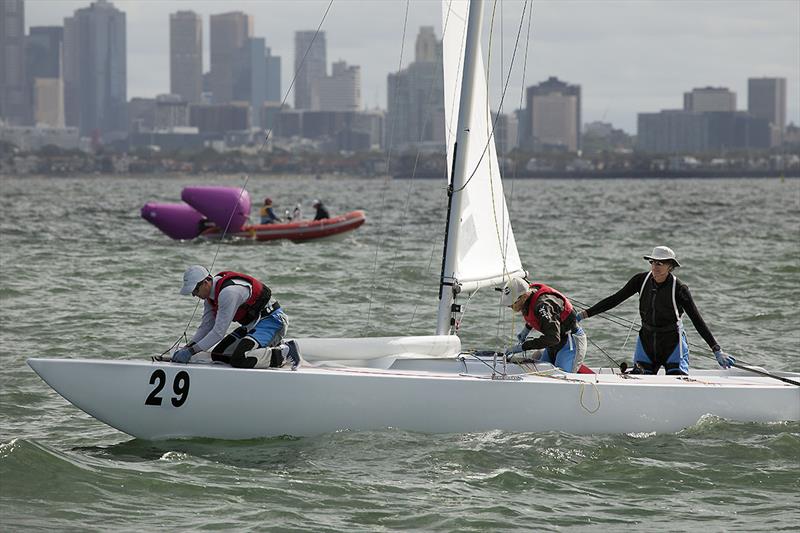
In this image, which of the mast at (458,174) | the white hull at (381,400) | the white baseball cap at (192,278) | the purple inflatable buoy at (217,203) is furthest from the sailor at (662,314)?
the purple inflatable buoy at (217,203)

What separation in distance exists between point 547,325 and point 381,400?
132cm

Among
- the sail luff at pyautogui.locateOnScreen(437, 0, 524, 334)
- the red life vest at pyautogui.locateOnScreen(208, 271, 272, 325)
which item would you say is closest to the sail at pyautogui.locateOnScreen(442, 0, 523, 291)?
→ the sail luff at pyautogui.locateOnScreen(437, 0, 524, 334)

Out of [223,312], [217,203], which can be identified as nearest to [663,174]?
[217,203]

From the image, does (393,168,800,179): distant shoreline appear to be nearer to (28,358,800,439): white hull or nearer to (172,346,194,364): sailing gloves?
(28,358,800,439): white hull

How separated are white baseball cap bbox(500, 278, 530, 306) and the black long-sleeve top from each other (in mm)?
530

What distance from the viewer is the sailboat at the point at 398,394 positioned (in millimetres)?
9211

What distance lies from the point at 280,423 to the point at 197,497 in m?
1.18

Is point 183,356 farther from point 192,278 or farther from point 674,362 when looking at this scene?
point 674,362

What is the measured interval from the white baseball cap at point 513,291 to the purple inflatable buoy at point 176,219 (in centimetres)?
2061

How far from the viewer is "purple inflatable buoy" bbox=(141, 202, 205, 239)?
3005 cm

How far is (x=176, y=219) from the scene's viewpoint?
30141 millimetres

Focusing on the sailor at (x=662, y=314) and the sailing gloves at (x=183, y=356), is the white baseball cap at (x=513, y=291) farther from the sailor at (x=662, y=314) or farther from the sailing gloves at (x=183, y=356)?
the sailing gloves at (x=183, y=356)

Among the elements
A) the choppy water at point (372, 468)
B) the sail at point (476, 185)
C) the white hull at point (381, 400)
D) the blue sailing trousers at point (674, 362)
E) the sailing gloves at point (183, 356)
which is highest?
the sail at point (476, 185)

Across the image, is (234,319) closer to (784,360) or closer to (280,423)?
(280,423)
